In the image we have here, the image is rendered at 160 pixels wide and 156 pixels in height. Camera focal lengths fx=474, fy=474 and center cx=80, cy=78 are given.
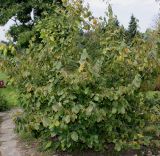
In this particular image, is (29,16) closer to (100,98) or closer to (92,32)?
(92,32)

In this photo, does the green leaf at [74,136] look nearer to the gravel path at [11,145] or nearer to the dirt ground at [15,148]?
the dirt ground at [15,148]

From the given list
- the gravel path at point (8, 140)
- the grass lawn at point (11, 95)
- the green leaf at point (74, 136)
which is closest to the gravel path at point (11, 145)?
the gravel path at point (8, 140)

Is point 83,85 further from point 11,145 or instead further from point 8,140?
point 8,140

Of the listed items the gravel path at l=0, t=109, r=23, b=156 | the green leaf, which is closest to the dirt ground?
the gravel path at l=0, t=109, r=23, b=156

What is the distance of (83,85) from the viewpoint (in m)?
6.63

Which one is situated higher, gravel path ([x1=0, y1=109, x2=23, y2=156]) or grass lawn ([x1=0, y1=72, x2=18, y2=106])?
grass lawn ([x1=0, y1=72, x2=18, y2=106])

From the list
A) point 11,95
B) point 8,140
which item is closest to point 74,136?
point 11,95

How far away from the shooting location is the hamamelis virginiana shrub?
6617 mm

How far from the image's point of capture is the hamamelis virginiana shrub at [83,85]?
21.7ft

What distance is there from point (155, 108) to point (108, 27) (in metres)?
1.70

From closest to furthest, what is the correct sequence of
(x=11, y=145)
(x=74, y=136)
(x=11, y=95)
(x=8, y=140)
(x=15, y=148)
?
(x=74, y=136) → (x=11, y=95) → (x=15, y=148) → (x=11, y=145) → (x=8, y=140)

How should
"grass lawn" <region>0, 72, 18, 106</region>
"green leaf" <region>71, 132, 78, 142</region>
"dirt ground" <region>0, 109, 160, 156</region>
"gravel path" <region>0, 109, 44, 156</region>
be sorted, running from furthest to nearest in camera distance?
"grass lawn" <region>0, 72, 18, 106</region>, "gravel path" <region>0, 109, 44, 156</region>, "dirt ground" <region>0, 109, 160, 156</region>, "green leaf" <region>71, 132, 78, 142</region>

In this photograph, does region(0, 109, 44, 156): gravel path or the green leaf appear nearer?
the green leaf

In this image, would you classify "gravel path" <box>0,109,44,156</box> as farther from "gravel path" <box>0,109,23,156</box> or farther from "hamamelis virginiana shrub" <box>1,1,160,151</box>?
"hamamelis virginiana shrub" <box>1,1,160,151</box>
